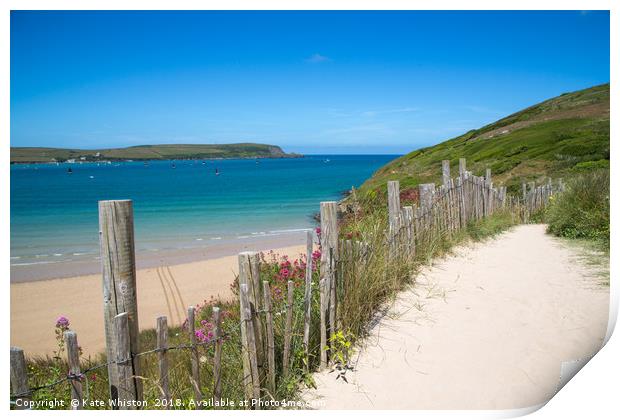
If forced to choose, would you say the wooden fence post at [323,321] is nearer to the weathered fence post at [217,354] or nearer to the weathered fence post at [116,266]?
the weathered fence post at [217,354]

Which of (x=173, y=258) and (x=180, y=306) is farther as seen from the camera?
(x=173, y=258)

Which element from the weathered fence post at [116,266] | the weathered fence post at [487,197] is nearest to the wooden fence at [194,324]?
the weathered fence post at [116,266]

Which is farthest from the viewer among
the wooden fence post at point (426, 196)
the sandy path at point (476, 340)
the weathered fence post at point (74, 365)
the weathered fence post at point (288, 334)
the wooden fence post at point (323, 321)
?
the wooden fence post at point (426, 196)

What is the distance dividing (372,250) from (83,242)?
14.5 metres

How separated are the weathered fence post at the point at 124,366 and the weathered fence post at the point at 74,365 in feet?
0.64

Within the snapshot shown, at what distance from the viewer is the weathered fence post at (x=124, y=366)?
2.56 meters

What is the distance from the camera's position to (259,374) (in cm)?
325

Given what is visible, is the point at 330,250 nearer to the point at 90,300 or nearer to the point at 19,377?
the point at 19,377

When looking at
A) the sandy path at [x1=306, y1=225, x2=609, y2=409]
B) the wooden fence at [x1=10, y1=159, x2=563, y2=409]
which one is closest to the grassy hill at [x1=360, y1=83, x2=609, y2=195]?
the sandy path at [x1=306, y1=225, x2=609, y2=409]

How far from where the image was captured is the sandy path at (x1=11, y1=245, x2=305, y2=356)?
281 inches

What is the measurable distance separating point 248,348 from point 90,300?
290 inches

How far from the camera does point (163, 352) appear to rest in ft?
8.91
